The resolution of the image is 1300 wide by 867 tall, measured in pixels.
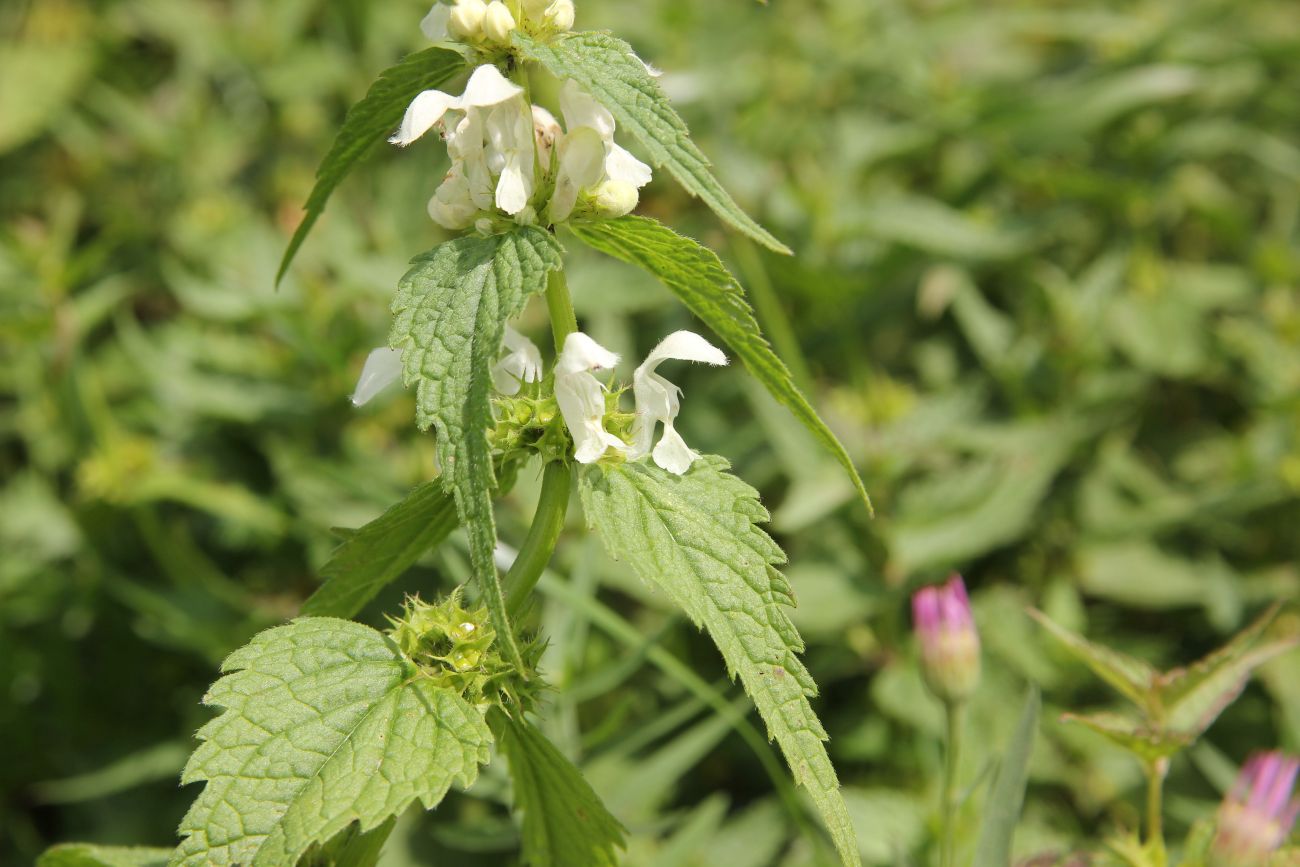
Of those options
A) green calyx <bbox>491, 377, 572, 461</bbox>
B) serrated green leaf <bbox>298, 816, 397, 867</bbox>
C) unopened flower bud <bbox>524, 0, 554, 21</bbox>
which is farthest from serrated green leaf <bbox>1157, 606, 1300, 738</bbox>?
unopened flower bud <bbox>524, 0, 554, 21</bbox>

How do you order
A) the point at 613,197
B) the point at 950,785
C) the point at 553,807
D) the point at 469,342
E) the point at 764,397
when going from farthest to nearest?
the point at 764,397 < the point at 950,785 < the point at 553,807 < the point at 613,197 < the point at 469,342

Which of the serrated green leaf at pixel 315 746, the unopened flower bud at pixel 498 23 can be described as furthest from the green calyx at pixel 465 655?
the unopened flower bud at pixel 498 23

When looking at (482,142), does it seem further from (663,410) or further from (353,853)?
(353,853)

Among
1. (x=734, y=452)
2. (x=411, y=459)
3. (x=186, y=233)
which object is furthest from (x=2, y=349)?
(x=734, y=452)

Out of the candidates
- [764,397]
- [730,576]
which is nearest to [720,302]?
[730,576]

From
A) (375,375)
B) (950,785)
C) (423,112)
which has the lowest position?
(950,785)

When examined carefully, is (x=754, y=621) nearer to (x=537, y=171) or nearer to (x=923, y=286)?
(x=537, y=171)

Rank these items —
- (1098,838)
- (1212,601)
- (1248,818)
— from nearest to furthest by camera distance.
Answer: (1248,818), (1098,838), (1212,601)
